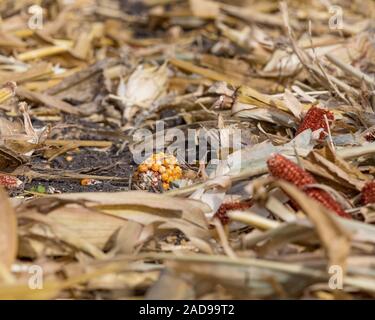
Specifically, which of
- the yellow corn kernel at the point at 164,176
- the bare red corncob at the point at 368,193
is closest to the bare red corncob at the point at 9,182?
the yellow corn kernel at the point at 164,176

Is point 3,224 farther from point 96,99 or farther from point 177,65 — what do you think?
point 177,65

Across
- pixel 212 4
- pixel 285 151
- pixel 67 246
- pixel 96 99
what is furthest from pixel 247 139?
pixel 212 4

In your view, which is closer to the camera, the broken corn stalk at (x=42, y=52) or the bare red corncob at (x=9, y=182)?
the bare red corncob at (x=9, y=182)

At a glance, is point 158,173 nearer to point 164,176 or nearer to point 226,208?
point 164,176

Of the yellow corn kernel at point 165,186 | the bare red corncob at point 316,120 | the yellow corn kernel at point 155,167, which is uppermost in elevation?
the bare red corncob at point 316,120

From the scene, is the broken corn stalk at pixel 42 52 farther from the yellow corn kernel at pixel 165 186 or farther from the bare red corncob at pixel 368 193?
the bare red corncob at pixel 368 193

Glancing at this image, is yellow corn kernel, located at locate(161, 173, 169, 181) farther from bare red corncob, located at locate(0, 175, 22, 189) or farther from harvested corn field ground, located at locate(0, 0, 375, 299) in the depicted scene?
bare red corncob, located at locate(0, 175, 22, 189)
